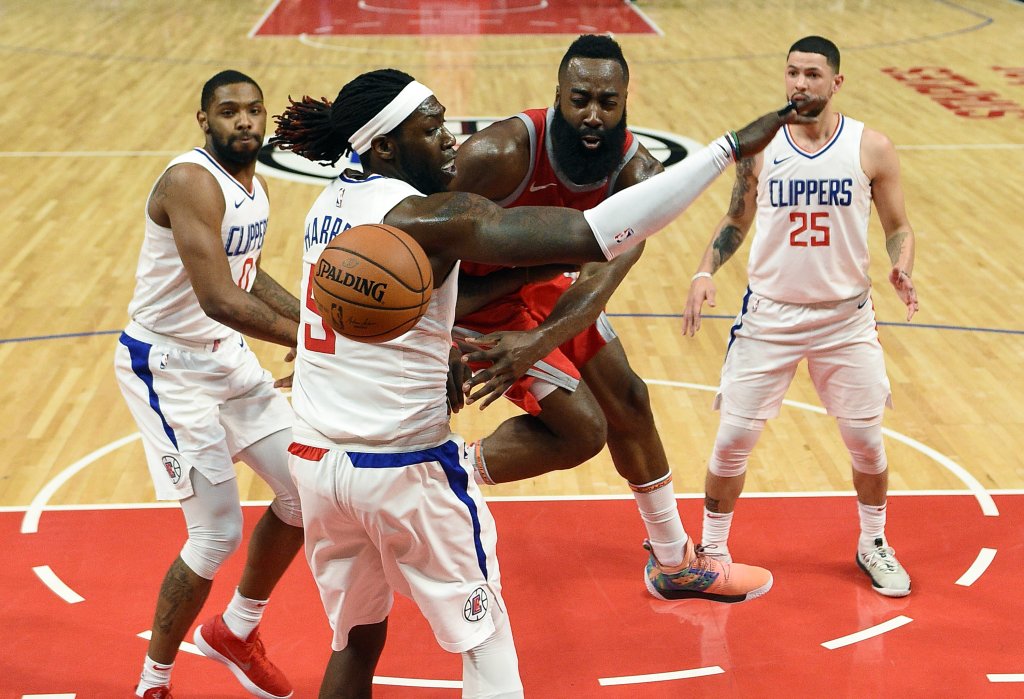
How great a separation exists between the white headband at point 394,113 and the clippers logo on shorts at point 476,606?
1.27m

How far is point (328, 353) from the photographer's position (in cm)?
338

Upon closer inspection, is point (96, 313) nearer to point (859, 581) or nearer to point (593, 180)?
point (593, 180)

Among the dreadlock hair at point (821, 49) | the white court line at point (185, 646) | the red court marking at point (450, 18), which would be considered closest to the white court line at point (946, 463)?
the dreadlock hair at point (821, 49)

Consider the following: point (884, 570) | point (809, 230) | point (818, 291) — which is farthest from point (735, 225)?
point (884, 570)

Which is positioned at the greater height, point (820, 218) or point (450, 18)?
point (820, 218)

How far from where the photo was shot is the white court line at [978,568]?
5.10 meters

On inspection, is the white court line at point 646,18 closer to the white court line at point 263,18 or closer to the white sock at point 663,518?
the white court line at point 263,18

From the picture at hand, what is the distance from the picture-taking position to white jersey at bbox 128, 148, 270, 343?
14.1 feet

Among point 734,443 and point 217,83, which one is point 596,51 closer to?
point 217,83

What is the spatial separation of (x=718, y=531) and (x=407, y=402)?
7.21 ft

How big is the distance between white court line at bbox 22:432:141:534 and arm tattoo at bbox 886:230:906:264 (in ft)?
12.6

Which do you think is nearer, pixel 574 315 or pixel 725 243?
pixel 574 315

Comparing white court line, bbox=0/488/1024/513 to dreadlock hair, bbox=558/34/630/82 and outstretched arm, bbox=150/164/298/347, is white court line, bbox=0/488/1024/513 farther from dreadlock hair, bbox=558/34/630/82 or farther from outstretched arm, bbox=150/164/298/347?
dreadlock hair, bbox=558/34/630/82

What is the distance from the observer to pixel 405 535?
3398 millimetres
